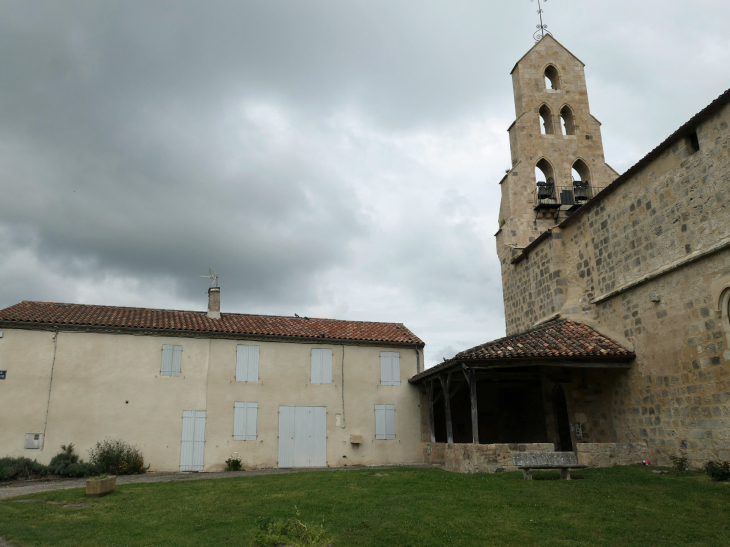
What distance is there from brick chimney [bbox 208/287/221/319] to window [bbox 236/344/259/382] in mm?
1978

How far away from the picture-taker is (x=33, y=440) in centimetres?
1527

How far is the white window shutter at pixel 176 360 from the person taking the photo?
16.9m

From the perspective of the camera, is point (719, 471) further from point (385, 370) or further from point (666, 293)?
point (385, 370)

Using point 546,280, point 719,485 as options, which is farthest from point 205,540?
point 546,280

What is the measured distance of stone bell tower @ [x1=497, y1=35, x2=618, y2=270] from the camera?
19.9 metres

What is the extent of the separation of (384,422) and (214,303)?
7.52 meters

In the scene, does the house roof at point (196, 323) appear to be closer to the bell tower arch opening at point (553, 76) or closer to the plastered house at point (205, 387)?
the plastered house at point (205, 387)

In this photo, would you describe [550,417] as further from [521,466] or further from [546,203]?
[546,203]

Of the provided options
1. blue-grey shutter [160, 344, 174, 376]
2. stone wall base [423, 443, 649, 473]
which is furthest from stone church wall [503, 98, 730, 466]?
blue-grey shutter [160, 344, 174, 376]

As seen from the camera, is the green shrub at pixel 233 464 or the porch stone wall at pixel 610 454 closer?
the porch stone wall at pixel 610 454

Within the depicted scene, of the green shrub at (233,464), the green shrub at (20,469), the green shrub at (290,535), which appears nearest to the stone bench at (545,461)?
the green shrub at (290,535)

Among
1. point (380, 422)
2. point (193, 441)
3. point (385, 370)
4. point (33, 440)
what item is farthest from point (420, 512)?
point (33, 440)

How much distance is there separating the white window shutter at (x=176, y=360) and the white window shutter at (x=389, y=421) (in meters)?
7.20

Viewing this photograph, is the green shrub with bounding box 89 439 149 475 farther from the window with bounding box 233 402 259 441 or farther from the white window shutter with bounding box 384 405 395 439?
the white window shutter with bounding box 384 405 395 439
